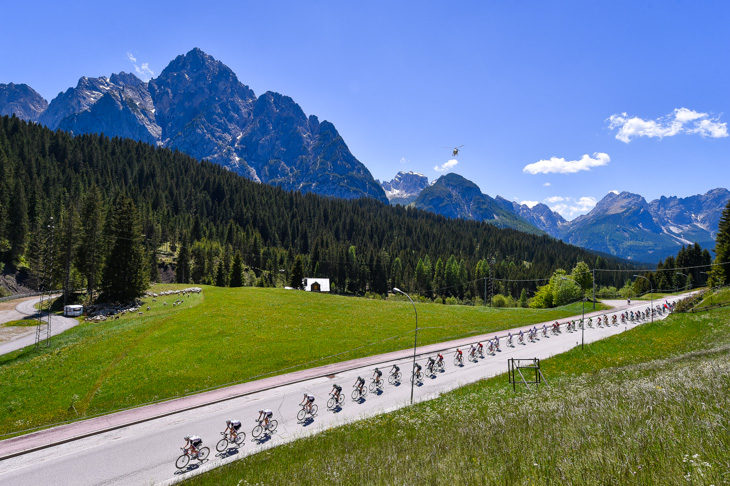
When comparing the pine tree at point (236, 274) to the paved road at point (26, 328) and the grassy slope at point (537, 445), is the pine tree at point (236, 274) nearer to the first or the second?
the paved road at point (26, 328)

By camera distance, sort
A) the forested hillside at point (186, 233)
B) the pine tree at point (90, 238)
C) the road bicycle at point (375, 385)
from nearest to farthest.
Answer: the road bicycle at point (375, 385), the pine tree at point (90, 238), the forested hillside at point (186, 233)

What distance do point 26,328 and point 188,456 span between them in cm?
4859

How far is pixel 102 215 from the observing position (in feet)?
212

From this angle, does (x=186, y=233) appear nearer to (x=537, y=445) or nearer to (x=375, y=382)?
(x=375, y=382)

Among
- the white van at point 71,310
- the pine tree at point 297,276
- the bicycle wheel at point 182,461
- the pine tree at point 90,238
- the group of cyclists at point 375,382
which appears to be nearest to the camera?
the bicycle wheel at point 182,461

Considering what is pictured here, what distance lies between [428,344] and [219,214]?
154617mm

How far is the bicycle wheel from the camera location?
56.5ft

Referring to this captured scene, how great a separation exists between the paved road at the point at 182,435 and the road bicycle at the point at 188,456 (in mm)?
350

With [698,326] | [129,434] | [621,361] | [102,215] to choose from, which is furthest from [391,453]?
[102,215]

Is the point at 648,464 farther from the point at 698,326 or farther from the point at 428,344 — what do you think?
the point at 698,326

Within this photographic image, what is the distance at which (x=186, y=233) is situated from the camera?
124 meters

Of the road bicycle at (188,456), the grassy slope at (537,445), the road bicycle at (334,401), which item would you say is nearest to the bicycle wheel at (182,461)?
the road bicycle at (188,456)

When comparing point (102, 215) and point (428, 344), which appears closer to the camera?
point (428, 344)

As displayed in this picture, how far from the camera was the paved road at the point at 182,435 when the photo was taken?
17031 mm
